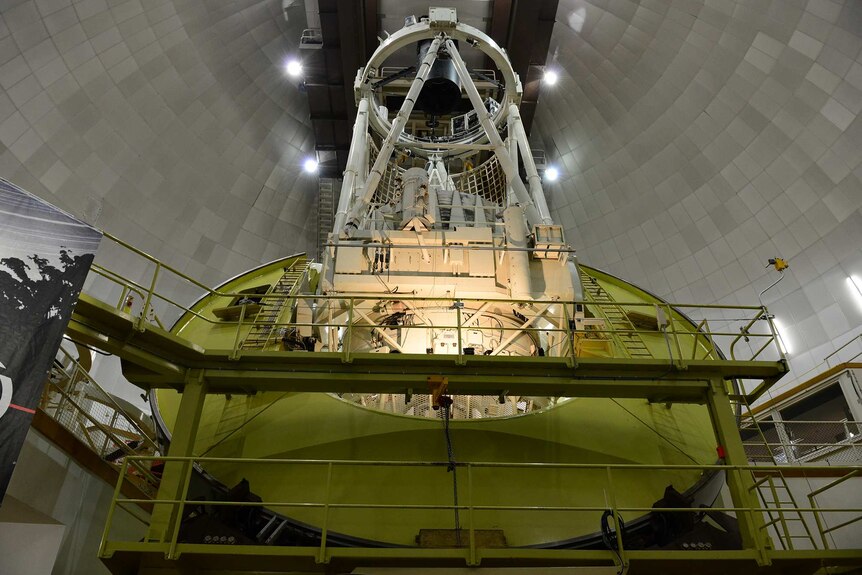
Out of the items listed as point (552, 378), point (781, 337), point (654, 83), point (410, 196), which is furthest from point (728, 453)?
point (654, 83)

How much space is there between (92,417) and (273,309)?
409 cm

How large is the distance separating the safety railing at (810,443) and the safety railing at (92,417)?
1241 cm

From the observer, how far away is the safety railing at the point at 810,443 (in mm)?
13859

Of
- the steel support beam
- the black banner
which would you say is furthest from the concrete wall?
the black banner

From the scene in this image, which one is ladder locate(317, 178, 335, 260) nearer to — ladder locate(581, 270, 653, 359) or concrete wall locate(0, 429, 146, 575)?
ladder locate(581, 270, 653, 359)

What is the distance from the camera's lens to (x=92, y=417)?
38.2 feet

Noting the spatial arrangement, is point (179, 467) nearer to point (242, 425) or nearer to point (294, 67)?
point (242, 425)

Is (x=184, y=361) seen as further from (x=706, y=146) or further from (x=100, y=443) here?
(x=706, y=146)

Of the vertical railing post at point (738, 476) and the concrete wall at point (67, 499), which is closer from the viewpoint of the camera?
the vertical railing post at point (738, 476)

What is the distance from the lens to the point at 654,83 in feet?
73.0

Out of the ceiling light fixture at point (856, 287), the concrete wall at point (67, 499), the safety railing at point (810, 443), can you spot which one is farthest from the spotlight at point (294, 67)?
the ceiling light fixture at point (856, 287)

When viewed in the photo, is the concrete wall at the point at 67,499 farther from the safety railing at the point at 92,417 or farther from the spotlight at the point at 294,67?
the spotlight at the point at 294,67

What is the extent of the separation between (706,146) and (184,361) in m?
19.5

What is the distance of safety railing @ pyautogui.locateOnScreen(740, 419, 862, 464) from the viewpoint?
13.9 meters
